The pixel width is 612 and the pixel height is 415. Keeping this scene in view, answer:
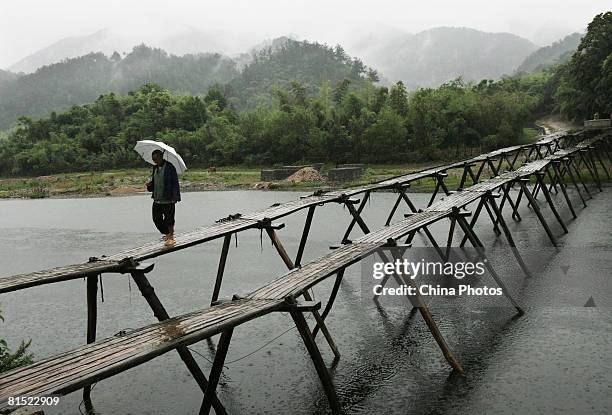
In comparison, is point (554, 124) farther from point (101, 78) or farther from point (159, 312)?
point (101, 78)

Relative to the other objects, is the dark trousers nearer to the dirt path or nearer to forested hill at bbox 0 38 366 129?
the dirt path

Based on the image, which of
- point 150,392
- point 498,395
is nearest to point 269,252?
point 150,392

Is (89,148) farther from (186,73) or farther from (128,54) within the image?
(128,54)

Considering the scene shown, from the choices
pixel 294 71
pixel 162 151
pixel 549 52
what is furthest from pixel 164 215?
pixel 549 52

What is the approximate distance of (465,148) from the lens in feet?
111

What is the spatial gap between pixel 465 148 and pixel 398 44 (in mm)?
167961

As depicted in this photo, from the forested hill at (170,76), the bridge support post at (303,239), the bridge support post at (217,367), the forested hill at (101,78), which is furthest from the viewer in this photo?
the forested hill at (101,78)

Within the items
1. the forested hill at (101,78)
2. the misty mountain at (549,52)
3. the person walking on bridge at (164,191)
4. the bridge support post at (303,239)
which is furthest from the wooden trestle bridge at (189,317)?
the misty mountain at (549,52)

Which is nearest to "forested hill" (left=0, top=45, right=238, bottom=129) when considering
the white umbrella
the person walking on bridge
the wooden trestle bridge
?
the white umbrella

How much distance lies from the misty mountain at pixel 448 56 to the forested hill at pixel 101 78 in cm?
5547

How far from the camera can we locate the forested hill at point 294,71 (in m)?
81.4

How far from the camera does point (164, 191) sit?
670cm

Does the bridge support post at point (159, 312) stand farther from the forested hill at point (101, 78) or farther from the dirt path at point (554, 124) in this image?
the forested hill at point (101, 78)

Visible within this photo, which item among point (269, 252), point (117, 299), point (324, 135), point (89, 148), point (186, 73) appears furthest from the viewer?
point (186, 73)
